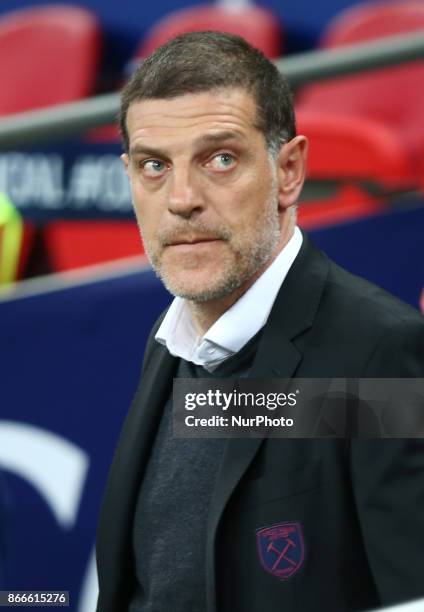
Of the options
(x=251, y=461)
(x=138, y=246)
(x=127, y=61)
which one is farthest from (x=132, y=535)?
(x=127, y=61)

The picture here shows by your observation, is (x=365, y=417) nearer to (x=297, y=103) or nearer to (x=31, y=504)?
(x=31, y=504)

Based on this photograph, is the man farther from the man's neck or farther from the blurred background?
the blurred background

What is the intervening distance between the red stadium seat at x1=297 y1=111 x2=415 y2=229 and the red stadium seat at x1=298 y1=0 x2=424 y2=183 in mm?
415

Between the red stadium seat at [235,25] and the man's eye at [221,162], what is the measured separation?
3342 mm

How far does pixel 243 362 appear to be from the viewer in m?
1.47

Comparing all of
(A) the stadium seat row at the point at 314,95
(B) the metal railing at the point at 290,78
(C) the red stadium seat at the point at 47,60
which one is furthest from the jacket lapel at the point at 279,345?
(C) the red stadium seat at the point at 47,60

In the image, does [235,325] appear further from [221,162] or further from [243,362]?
[221,162]

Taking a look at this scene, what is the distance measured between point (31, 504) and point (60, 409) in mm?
201

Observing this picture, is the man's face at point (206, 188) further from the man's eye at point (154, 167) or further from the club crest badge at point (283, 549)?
the club crest badge at point (283, 549)

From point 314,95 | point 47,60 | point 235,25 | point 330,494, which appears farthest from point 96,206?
point 330,494

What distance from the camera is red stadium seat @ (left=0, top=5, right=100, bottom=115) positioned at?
17.2 feet

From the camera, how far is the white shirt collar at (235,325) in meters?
1.44

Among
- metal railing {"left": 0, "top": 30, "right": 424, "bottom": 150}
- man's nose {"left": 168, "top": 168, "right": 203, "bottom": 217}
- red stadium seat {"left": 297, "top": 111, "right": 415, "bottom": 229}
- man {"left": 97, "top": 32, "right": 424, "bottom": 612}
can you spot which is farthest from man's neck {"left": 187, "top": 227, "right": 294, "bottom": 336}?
red stadium seat {"left": 297, "top": 111, "right": 415, "bottom": 229}

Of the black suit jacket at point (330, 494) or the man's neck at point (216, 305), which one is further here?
the man's neck at point (216, 305)
